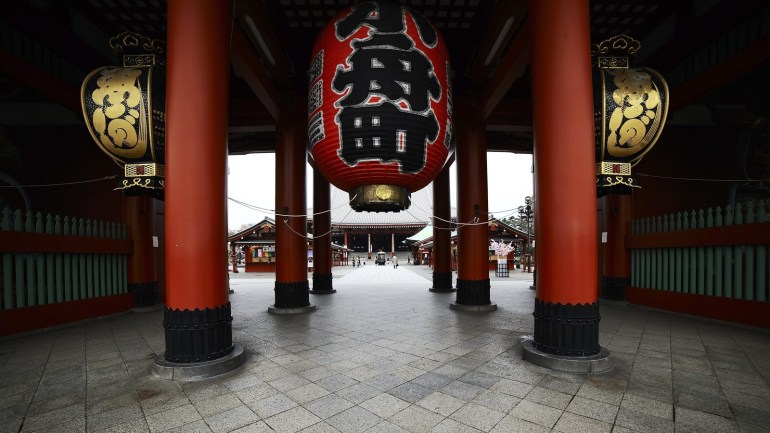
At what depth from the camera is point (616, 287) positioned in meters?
8.95

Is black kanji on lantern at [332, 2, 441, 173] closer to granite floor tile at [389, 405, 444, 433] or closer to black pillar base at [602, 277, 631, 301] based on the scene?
granite floor tile at [389, 405, 444, 433]

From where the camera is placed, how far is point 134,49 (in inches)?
184

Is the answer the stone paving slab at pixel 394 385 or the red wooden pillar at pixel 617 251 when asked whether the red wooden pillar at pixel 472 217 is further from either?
the red wooden pillar at pixel 617 251

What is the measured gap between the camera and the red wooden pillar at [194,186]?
4.05 metres

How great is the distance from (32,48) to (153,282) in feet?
18.9

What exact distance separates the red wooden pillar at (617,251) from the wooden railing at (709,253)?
333 millimetres

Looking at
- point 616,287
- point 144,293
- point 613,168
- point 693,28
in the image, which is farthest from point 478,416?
point 144,293

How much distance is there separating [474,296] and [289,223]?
4.94 meters

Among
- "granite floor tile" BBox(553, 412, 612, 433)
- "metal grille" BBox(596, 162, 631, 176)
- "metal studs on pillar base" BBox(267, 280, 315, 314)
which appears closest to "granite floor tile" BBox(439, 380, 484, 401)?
"granite floor tile" BBox(553, 412, 612, 433)

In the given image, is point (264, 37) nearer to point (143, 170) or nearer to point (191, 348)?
point (143, 170)

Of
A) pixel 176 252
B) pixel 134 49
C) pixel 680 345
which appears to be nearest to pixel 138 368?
pixel 176 252

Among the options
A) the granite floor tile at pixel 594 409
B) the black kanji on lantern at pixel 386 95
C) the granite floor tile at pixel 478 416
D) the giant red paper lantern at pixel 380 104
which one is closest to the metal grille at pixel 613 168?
the giant red paper lantern at pixel 380 104

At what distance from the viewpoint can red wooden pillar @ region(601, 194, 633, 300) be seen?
8891mm

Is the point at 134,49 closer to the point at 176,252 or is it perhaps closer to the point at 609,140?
the point at 176,252
